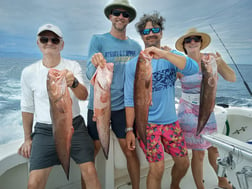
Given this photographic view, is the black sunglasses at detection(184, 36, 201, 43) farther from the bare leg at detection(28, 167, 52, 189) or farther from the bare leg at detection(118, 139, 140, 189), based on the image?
the bare leg at detection(28, 167, 52, 189)

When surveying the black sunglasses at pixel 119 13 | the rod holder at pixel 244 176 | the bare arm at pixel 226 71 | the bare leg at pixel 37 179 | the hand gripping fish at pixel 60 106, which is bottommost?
the bare leg at pixel 37 179

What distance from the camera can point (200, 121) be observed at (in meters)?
1.55

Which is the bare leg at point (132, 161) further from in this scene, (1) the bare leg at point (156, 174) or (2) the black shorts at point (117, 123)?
(1) the bare leg at point (156, 174)

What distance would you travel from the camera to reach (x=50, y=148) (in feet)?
4.90

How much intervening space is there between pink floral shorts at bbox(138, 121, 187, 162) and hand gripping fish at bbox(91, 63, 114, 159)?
55 centimetres

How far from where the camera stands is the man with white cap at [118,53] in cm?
158

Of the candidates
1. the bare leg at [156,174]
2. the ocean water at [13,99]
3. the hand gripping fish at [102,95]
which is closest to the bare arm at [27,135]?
the hand gripping fish at [102,95]

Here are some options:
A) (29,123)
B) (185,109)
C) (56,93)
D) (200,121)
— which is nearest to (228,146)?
(200,121)

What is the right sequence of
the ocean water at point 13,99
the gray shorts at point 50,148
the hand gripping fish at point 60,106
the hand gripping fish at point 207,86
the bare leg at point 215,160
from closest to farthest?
the hand gripping fish at point 60,106, the hand gripping fish at point 207,86, the gray shorts at point 50,148, the bare leg at point 215,160, the ocean water at point 13,99

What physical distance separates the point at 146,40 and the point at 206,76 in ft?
1.87

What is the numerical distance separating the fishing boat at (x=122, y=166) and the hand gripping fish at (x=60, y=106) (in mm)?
791

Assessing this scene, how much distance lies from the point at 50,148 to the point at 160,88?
111 centimetres

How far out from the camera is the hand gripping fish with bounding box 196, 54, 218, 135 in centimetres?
134

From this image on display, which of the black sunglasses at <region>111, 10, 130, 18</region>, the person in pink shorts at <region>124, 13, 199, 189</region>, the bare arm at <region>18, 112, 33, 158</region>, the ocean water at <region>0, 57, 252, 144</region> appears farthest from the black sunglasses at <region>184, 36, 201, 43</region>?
the ocean water at <region>0, 57, 252, 144</region>
